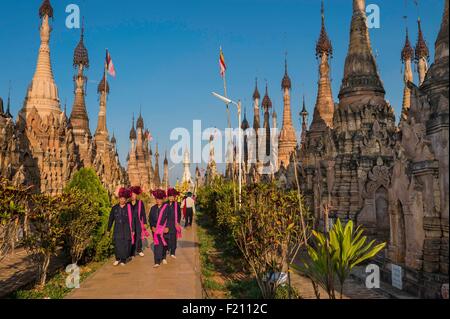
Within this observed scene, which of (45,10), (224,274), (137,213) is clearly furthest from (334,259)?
(45,10)

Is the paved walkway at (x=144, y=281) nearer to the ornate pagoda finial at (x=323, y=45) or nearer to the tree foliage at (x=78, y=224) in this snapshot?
the tree foliage at (x=78, y=224)

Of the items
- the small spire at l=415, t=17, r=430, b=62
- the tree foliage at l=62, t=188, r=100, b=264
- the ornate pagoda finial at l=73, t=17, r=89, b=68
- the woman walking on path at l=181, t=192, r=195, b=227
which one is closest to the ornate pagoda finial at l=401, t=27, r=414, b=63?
the small spire at l=415, t=17, r=430, b=62

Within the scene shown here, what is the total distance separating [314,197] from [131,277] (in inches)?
397

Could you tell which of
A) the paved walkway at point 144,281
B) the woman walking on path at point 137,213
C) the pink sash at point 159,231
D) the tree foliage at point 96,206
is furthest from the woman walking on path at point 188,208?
the pink sash at point 159,231

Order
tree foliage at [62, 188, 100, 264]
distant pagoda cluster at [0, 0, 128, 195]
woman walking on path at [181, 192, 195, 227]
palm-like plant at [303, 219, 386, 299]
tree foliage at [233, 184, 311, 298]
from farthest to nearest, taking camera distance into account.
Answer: distant pagoda cluster at [0, 0, 128, 195], woman walking on path at [181, 192, 195, 227], tree foliage at [62, 188, 100, 264], tree foliage at [233, 184, 311, 298], palm-like plant at [303, 219, 386, 299]

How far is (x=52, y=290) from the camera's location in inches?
325

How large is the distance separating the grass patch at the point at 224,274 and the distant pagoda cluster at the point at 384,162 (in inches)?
102

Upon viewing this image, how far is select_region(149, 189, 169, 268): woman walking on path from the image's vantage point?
402 inches

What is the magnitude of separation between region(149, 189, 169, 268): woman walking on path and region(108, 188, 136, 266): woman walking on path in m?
0.64

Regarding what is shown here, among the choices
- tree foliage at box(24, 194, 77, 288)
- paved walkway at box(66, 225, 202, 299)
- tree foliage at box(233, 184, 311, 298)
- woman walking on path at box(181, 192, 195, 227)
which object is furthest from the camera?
woman walking on path at box(181, 192, 195, 227)

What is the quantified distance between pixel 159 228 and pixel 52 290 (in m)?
3.01

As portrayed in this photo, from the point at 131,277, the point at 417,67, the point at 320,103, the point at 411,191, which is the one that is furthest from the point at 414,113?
the point at 417,67

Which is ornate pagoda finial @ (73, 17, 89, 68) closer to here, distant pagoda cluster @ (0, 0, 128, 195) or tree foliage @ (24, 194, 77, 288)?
distant pagoda cluster @ (0, 0, 128, 195)

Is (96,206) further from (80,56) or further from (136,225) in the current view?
(80,56)
